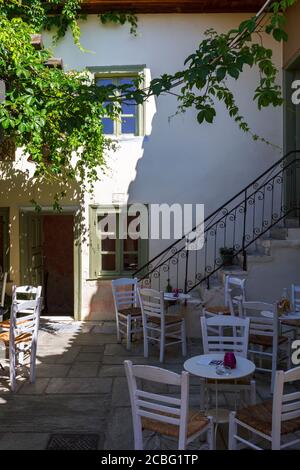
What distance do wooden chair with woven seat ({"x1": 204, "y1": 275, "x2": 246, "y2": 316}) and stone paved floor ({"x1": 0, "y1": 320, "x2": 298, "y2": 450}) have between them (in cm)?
59

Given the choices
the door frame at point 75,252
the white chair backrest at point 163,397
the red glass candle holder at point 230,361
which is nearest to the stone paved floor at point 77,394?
the red glass candle holder at point 230,361

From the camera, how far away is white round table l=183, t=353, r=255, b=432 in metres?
3.34

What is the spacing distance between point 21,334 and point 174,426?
281 centimetres

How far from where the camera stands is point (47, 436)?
3742mm

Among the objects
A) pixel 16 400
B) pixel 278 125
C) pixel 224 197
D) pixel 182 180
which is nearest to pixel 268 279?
pixel 224 197

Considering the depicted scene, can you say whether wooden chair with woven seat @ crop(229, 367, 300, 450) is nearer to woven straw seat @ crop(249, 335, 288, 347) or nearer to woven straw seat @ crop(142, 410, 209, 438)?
woven straw seat @ crop(142, 410, 209, 438)

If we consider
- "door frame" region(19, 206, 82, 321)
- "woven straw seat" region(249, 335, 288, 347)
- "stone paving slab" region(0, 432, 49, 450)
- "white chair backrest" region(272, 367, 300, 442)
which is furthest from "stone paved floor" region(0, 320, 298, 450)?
"door frame" region(19, 206, 82, 321)

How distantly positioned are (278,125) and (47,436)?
652cm

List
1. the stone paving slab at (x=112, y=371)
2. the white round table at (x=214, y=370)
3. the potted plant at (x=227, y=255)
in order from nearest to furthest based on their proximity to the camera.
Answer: the white round table at (x=214, y=370) < the stone paving slab at (x=112, y=371) < the potted plant at (x=227, y=255)

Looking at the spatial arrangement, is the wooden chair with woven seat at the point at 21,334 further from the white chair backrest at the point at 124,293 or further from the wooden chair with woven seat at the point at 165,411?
the wooden chair with woven seat at the point at 165,411

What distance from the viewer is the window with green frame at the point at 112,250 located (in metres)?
8.19
